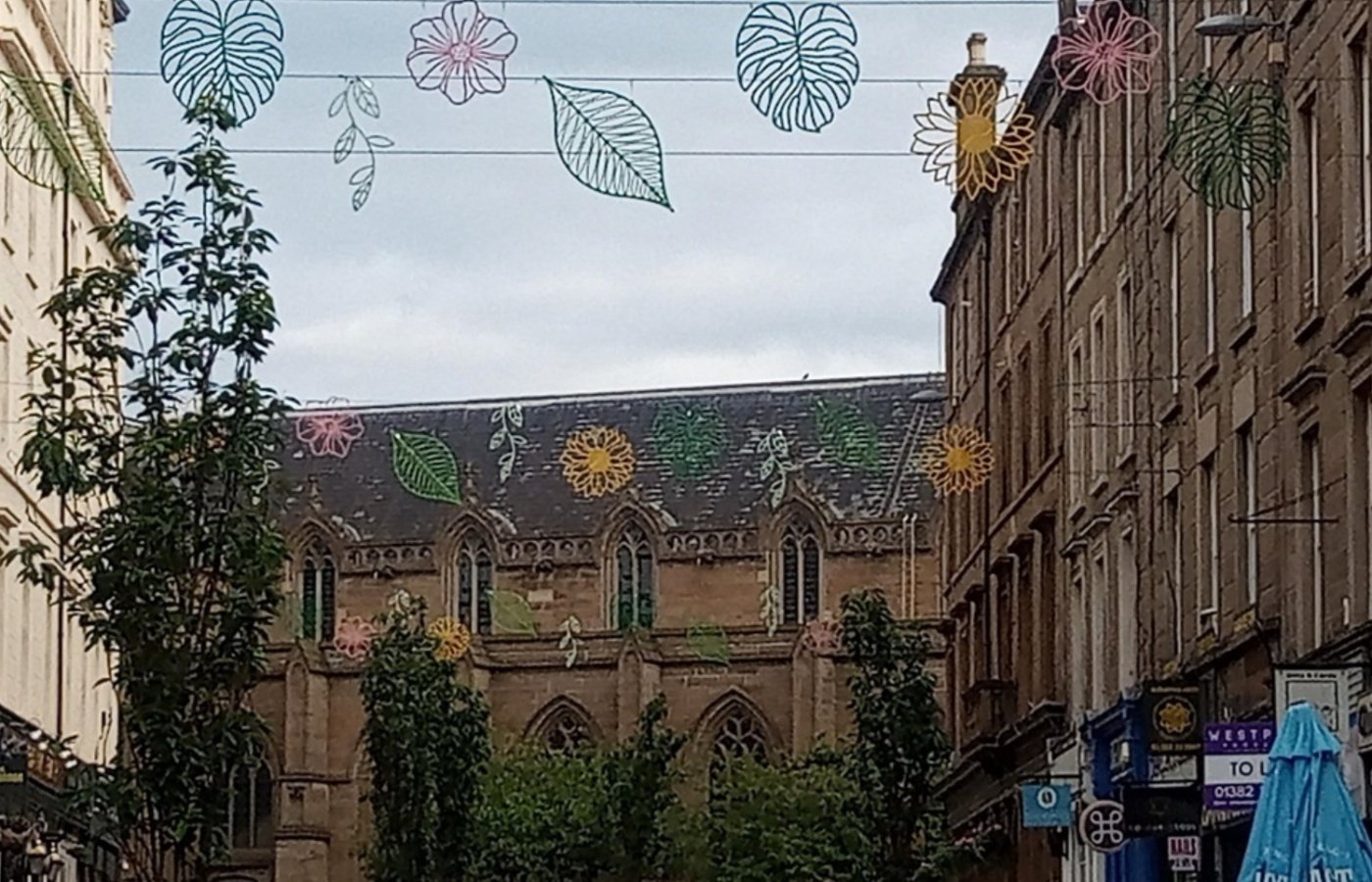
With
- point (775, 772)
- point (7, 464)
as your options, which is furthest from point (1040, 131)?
point (775, 772)

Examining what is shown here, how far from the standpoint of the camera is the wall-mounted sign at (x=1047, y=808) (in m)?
32.9

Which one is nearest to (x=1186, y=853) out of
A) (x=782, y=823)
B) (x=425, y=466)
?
(x=425, y=466)

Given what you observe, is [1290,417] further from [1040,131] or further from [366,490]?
[366,490]

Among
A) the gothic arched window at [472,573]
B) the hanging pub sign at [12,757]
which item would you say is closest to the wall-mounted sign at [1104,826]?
the hanging pub sign at [12,757]

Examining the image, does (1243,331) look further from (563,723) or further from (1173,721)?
(563,723)

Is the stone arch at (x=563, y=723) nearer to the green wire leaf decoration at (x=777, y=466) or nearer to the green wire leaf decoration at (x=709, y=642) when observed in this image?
the green wire leaf decoration at (x=709, y=642)

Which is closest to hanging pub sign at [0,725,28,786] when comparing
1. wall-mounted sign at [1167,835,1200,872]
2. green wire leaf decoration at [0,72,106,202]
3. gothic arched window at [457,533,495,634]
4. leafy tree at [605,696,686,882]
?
green wire leaf decoration at [0,72,106,202]

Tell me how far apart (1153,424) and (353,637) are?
3814 cm

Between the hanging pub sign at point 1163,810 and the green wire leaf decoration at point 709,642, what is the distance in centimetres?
3490

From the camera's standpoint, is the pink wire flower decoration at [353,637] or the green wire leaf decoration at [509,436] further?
the green wire leaf decoration at [509,436]

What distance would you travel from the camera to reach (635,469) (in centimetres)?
7294

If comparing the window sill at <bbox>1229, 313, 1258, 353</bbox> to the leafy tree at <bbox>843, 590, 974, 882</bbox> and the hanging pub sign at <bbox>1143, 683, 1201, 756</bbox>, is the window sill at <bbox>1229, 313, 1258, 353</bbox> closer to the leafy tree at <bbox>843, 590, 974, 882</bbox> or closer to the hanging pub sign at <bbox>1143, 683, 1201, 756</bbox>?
the hanging pub sign at <bbox>1143, 683, 1201, 756</bbox>

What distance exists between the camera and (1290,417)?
2566cm

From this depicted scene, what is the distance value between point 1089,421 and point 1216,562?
7192mm
